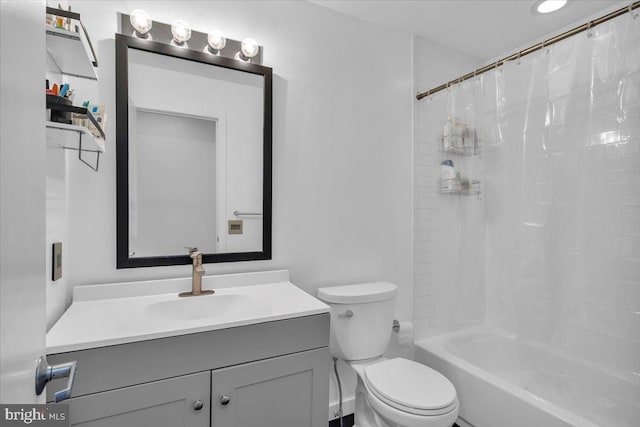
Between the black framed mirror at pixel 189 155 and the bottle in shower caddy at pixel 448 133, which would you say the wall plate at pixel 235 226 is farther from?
the bottle in shower caddy at pixel 448 133

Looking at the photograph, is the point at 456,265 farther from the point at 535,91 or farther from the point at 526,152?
the point at 535,91

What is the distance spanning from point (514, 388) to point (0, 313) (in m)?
1.92

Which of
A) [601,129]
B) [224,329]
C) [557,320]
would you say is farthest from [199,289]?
[601,129]

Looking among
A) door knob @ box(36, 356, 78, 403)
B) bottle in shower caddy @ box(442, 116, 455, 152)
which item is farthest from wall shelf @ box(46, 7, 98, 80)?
bottle in shower caddy @ box(442, 116, 455, 152)

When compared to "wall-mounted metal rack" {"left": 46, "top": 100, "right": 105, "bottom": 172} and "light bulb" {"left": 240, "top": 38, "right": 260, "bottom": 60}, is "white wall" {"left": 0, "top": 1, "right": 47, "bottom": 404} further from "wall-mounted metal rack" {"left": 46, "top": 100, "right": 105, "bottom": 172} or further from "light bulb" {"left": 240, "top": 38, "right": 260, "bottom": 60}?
"light bulb" {"left": 240, "top": 38, "right": 260, "bottom": 60}

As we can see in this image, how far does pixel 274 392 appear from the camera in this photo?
119 centimetres

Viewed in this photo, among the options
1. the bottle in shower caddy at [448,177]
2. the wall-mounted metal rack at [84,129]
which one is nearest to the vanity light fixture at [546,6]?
the bottle in shower caddy at [448,177]

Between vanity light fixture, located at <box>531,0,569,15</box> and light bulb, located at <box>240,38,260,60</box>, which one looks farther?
vanity light fixture, located at <box>531,0,569,15</box>

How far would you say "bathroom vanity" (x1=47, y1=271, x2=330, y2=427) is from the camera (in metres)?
0.95

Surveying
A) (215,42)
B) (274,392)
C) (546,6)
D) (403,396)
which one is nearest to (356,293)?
(403,396)

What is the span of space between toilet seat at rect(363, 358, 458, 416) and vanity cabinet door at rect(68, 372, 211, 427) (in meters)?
0.75

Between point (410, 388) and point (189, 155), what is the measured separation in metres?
1.48

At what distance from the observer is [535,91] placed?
169 cm

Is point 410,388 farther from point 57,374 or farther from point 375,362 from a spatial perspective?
point 57,374
